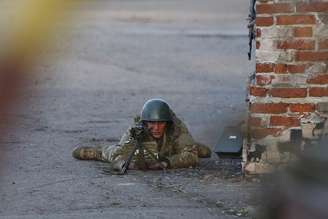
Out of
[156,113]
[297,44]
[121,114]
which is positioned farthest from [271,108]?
[121,114]

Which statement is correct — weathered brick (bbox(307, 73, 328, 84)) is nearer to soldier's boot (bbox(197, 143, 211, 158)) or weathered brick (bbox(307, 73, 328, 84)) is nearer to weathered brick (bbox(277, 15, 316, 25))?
weathered brick (bbox(277, 15, 316, 25))

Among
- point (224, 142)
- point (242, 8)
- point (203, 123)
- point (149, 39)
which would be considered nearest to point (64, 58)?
point (149, 39)

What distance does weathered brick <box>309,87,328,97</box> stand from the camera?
6.95m

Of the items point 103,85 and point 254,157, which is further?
point 103,85

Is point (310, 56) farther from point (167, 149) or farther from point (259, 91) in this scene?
point (167, 149)

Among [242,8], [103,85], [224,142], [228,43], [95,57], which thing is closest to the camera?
[224,142]

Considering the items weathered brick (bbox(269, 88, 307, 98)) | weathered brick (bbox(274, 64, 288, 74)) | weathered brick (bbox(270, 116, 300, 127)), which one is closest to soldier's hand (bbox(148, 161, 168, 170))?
weathered brick (bbox(270, 116, 300, 127))

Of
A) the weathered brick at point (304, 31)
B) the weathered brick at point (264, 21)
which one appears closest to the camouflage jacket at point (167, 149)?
the weathered brick at point (264, 21)

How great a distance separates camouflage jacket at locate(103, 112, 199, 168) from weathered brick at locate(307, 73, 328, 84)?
1412mm

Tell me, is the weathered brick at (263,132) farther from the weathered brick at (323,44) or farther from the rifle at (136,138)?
the rifle at (136,138)

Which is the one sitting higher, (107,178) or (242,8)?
(242,8)

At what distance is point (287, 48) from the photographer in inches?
273

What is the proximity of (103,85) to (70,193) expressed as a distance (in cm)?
763

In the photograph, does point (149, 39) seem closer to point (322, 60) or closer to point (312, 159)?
point (322, 60)
